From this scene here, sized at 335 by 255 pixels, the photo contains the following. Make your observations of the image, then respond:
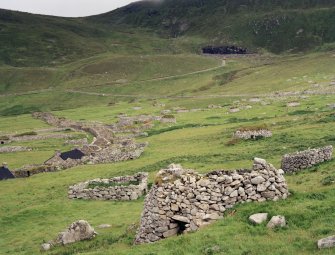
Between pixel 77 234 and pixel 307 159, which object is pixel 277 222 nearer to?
pixel 77 234

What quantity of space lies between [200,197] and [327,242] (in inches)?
301

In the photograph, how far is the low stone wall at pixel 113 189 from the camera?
42312 mm

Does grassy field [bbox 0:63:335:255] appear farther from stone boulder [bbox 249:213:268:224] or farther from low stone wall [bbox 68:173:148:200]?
low stone wall [bbox 68:173:148:200]

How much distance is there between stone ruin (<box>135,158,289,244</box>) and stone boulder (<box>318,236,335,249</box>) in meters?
5.87

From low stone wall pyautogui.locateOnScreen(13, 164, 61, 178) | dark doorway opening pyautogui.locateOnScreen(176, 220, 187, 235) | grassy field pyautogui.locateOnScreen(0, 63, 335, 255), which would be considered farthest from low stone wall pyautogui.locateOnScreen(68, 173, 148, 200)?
low stone wall pyautogui.locateOnScreen(13, 164, 61, 178)

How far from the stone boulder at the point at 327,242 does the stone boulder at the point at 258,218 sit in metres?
3.92

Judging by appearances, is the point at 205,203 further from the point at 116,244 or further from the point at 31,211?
the point at 31,211

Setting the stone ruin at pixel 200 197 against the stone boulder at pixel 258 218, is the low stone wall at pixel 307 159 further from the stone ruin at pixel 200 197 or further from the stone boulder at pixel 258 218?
the stone boulder at pixel 258 218

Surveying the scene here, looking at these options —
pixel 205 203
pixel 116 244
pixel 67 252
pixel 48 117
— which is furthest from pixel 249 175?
pixel 48 117

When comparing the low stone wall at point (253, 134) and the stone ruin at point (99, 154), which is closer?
the low stone wall at point (253, 134)

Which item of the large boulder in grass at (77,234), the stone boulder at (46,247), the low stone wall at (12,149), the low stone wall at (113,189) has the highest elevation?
the large boulder in grass at (77,234)

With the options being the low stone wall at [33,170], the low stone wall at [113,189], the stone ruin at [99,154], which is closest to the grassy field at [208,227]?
the low stone wall at [113,189]

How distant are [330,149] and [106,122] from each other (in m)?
91.5

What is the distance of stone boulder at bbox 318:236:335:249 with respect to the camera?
17.3 m
